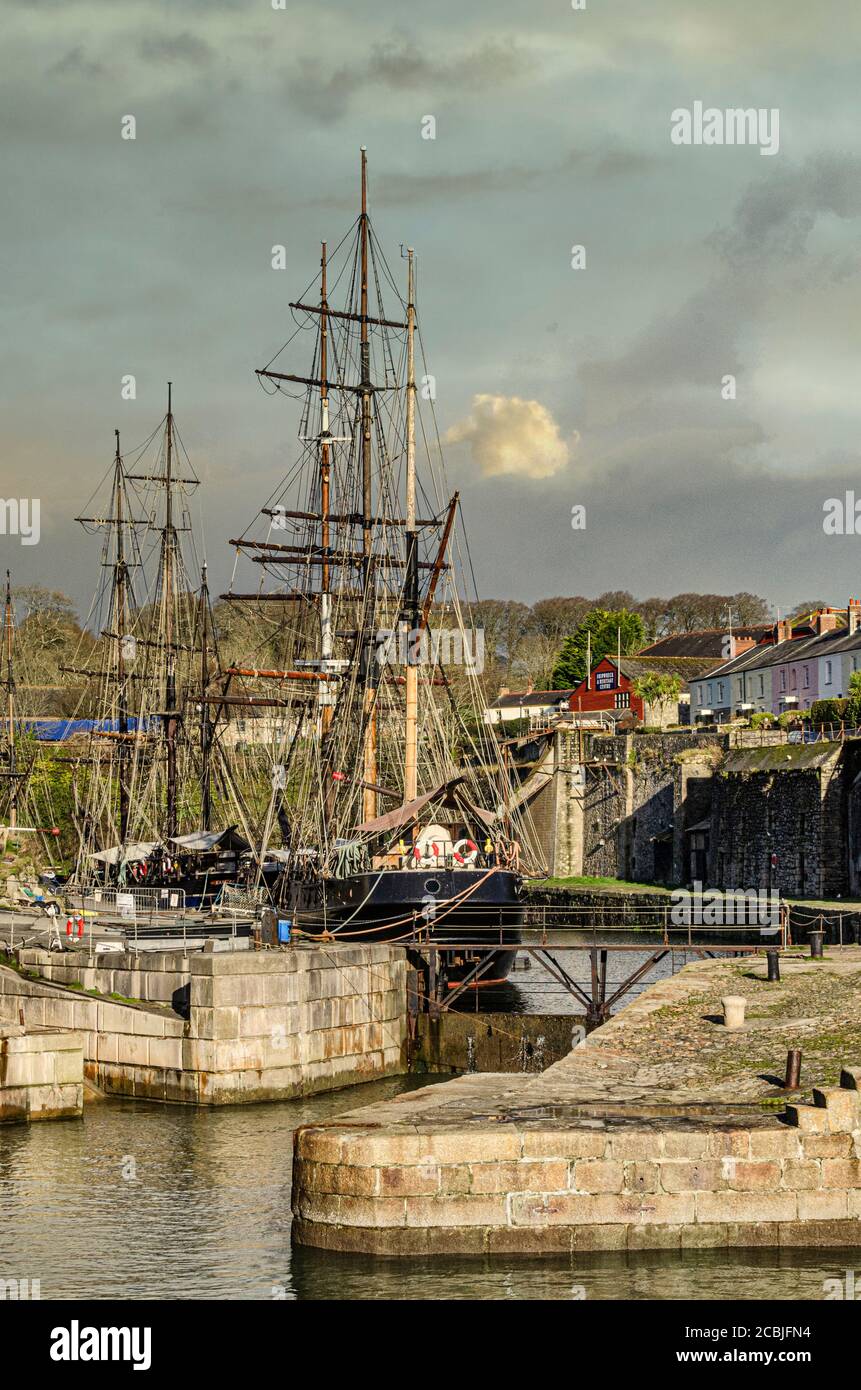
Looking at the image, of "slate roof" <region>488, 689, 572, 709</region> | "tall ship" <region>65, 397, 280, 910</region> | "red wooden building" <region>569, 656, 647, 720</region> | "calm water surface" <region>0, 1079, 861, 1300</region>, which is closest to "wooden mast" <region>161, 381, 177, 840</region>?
"tall ship" <region>65, 397, 280, 910</region>

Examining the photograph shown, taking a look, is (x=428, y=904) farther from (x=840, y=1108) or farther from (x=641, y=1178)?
(x=641, y=1178)

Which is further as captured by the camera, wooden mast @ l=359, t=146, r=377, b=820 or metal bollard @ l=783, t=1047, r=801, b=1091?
wooden mast @ l=359, t=146, r=377, b=820

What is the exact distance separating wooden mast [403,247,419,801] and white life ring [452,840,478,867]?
213 centimetres

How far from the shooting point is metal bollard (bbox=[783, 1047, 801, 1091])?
74.7ft

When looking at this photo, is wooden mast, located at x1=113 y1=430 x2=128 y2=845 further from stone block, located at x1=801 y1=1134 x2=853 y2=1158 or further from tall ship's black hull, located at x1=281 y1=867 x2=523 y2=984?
stone block, located at x1=801 y1=1134 x2=853 y2=1158

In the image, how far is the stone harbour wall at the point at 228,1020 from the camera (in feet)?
103

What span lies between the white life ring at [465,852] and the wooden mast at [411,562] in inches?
83.9

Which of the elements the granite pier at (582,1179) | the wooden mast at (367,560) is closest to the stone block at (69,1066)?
the granite pier at (582,1179)

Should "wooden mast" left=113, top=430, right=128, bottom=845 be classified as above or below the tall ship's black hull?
above

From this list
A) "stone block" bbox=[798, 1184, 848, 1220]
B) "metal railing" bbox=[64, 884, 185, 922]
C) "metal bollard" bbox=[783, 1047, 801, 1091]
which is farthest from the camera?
"metal railing" bbox=[64, 884, 185, 922]

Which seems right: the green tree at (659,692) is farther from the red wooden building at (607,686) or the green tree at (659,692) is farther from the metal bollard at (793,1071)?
the metal bollard at (793,1071)
